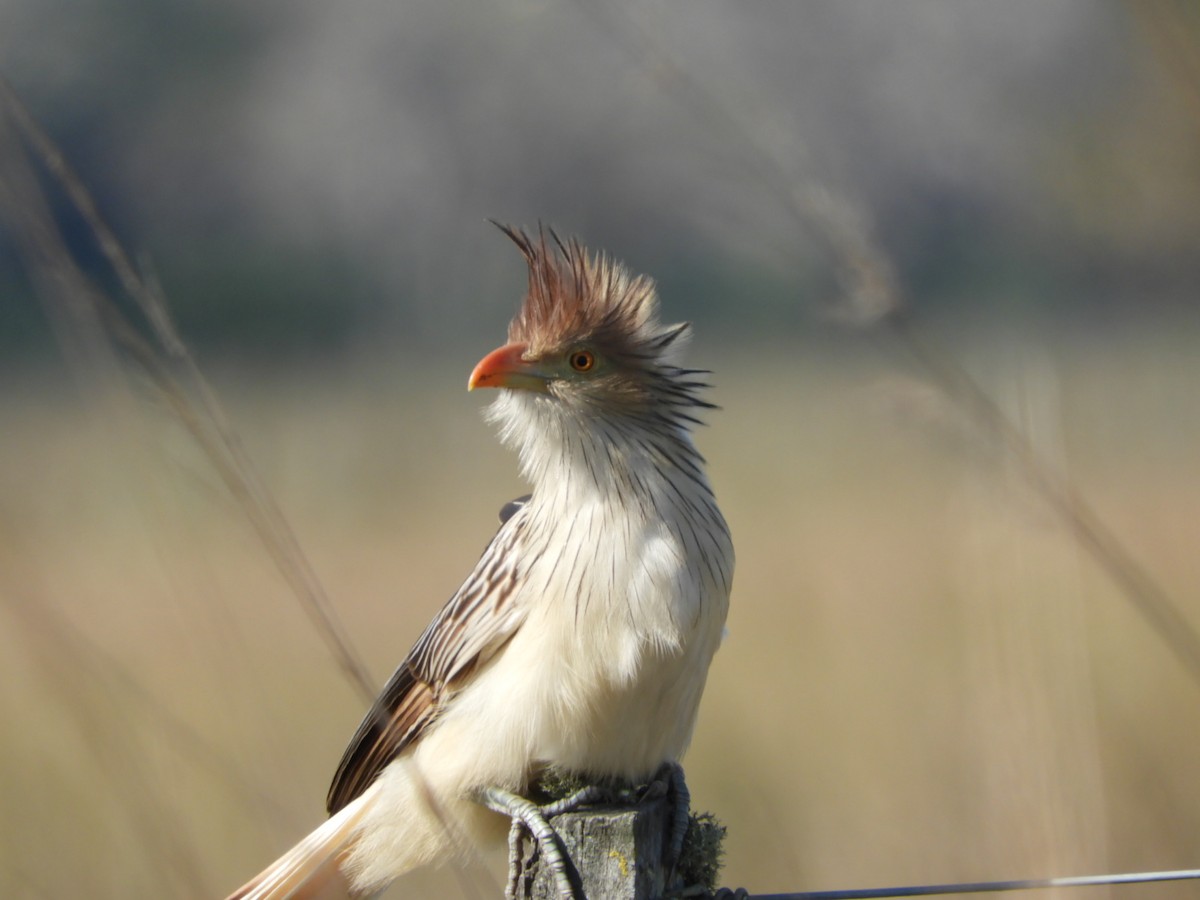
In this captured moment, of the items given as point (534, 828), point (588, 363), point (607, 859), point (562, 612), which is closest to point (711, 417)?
Answer: point (588, 363)

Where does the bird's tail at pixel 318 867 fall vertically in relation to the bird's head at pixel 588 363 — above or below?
below

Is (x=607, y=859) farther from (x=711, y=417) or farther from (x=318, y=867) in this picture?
(x=711, y=417)

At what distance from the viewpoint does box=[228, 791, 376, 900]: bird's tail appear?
8.93 feet

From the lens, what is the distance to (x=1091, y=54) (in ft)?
24.0

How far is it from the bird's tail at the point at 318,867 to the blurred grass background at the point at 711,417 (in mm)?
82

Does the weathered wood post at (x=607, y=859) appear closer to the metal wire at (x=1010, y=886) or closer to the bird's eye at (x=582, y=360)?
the metal wire at (x=1010, y=886)

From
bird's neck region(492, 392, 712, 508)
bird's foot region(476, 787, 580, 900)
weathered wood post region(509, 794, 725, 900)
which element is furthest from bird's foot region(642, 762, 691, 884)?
bird's neck region(492, 392, 712, 508)

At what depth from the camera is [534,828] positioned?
2.18 meters

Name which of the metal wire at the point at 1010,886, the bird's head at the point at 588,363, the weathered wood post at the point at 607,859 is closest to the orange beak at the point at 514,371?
the bird's head at the point at 588,363

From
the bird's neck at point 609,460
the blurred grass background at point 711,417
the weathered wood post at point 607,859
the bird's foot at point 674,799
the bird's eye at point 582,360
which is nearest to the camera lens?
the weathered wood post at point 607,859

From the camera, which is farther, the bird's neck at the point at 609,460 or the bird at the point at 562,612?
the bird's neck at the point at 609,460

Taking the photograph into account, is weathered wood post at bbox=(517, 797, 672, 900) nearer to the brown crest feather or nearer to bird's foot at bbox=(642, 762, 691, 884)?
bird's foot at bbox=(642, 762, 691, 884)

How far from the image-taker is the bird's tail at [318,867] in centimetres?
272

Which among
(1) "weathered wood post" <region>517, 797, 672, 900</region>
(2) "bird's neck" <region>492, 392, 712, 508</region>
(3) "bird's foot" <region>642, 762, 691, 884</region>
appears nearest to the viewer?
(1) "weathered wood post" <region>517, 797, 672, 900</region>
